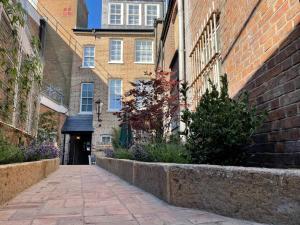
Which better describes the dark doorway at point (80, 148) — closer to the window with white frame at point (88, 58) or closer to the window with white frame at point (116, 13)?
the window with white frame at point (88, 58)

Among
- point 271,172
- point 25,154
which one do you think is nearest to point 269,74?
point 271,172

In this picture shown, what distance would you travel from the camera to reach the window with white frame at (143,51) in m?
20.1

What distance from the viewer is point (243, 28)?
398 centimetres

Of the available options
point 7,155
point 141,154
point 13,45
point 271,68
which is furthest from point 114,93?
point 271,68

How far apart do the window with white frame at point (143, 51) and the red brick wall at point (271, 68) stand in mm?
15899

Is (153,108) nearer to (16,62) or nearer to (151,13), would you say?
(16,62)

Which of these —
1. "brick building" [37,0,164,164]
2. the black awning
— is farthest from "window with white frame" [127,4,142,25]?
the black awning

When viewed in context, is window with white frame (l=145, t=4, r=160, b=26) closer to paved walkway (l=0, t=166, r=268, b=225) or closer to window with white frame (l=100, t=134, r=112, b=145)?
window with white frame (l=100, t=134, r=112, b=145)

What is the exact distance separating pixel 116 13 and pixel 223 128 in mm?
20229

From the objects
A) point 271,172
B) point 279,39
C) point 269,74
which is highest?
point 279,39

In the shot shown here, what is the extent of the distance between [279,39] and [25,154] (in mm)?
4620

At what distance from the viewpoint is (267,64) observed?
3248mm

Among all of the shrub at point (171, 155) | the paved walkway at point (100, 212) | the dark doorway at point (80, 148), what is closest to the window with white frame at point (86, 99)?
the dark doorway at point (80, 148)

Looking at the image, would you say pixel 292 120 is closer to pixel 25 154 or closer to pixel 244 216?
pixel 244 216
